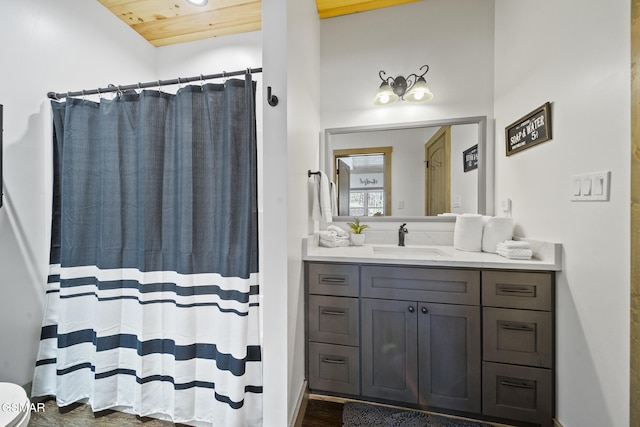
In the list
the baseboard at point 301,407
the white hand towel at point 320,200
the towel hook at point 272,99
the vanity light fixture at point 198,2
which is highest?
the vanity light fixture at point 198,2

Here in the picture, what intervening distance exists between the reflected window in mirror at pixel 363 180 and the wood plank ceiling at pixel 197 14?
116 cm

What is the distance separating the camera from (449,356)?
4.50 feet

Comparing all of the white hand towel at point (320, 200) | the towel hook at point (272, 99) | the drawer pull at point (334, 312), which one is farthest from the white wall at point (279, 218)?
the white hand towel at point (320, 200)

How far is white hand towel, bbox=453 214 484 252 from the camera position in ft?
5.54

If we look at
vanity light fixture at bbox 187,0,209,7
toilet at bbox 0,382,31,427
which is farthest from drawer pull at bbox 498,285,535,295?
vanity light fixture at bbox 187,0,209,7

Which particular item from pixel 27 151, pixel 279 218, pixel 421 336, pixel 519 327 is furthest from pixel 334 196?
pixel 27 151

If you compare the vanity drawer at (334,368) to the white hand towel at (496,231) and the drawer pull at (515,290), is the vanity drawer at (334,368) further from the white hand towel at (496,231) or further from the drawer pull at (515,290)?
the white hand towel at (496,231)

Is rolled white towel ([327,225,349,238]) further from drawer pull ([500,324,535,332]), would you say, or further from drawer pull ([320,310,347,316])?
drawer pull ([500,324,535,332])

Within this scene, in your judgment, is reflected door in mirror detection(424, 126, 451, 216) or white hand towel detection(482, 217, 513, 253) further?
reflected door in mirror detection(424, 126, 451, 216)

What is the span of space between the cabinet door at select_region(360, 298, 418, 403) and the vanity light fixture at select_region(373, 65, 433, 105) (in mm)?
1529

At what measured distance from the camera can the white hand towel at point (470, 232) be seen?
169cm

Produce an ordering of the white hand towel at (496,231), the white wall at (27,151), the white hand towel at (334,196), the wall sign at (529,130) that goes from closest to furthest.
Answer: the wall sign at (529,130) < the white wall at (27,151) < the white hand towel at (496,231) < the white hand towel at (334,196)

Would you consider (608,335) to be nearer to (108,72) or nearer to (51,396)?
(51,396)

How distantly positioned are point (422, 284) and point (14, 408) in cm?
174
